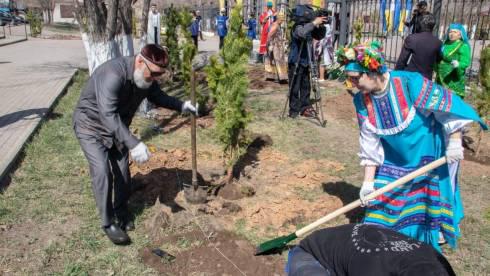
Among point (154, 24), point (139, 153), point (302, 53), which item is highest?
point (154, 24)

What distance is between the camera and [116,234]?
12.1 ft

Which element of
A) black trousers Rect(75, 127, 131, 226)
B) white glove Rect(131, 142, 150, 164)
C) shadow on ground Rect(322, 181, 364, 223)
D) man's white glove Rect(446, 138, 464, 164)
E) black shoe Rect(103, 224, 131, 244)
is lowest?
shadow on ground Rect(322, 181, 364, 223)

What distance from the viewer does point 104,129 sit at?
360cm

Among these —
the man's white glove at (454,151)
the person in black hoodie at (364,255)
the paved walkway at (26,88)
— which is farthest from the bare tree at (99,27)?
the person in black hoodie at (364,255)

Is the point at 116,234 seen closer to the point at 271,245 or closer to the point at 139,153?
the point at 139,153

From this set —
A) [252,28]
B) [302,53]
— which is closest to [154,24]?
[252,28]

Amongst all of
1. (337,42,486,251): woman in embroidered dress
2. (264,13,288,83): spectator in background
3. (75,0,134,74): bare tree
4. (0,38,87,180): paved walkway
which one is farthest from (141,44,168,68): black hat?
(264,13,288,83): spectator in background

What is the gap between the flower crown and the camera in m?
2.91

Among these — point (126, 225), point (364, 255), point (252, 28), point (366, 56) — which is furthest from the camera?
point (252, 28)

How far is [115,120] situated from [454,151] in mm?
2362

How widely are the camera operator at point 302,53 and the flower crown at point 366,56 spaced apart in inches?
155

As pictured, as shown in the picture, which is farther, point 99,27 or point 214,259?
point 99,27

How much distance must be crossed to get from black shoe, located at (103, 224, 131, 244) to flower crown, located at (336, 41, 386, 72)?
223cm

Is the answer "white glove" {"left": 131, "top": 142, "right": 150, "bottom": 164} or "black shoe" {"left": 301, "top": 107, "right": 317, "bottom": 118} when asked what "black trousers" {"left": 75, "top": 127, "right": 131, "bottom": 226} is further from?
"black shoe" {"left": 301, "top": 107, "right": 317, "bottom": 118}
